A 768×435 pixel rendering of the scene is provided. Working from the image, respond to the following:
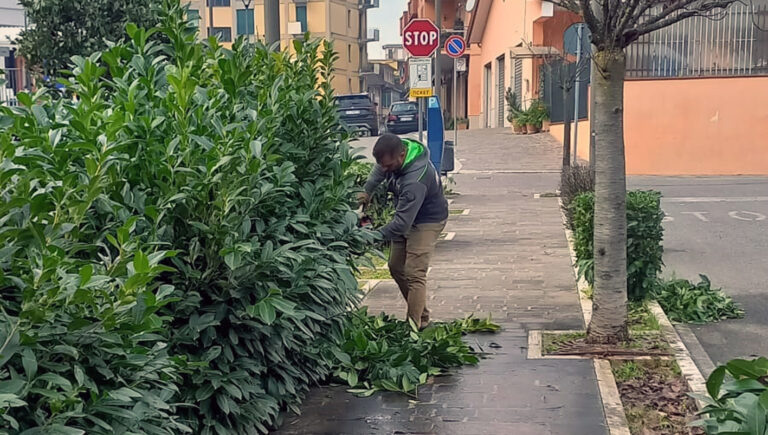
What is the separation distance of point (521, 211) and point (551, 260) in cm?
472

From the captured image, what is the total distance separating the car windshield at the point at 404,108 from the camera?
37.3 metres

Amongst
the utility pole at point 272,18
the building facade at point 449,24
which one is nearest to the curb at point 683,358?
the utility pole at point 272,18

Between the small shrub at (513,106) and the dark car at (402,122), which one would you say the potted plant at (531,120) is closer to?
the small shrub at (513,106)

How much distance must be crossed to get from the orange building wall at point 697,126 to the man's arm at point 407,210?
15.4 m

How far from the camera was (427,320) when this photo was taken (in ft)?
24.7

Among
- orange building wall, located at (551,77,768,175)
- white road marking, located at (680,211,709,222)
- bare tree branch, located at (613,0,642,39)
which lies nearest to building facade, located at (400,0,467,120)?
orange building wall, located at (551,77,768,175)

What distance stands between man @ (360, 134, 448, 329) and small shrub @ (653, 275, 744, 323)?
88.1 inches

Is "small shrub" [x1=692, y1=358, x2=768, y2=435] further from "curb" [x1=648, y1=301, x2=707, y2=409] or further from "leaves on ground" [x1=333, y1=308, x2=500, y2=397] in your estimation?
"leaves on ground" [x1=333, y1=308, x2=500, y2=397]

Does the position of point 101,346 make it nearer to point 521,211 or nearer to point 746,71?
point 521,211

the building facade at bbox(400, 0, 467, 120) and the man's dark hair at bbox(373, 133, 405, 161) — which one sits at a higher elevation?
the building facade at bbox(400, 0, 467, 120)

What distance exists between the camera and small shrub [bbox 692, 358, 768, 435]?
4.00 meters

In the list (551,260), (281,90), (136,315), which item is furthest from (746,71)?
(136,315)

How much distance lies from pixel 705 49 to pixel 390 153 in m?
16.4

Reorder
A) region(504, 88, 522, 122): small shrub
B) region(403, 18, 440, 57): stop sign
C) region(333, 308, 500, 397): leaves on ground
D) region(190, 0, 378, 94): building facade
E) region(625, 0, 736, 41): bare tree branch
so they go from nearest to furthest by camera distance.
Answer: region(333, 308, 500, 397): leaves on ground
region(625, 0, 736, 41): bare tree branch
region(403, 18, 440, 57): stop sign
region(504, 88, 522, 122): small shrub
region(190, 0, 378, 94): building facade
